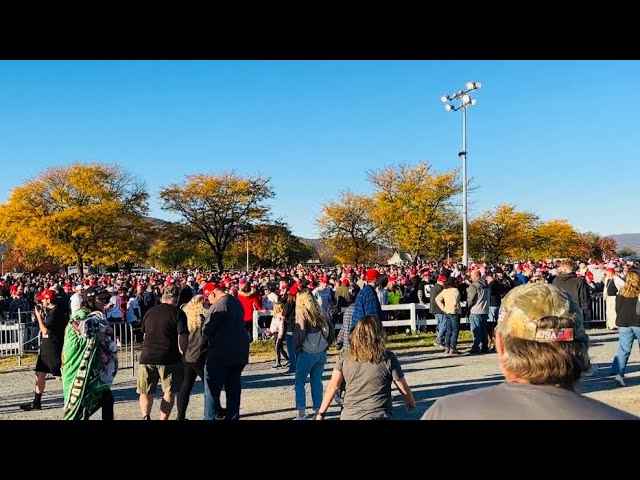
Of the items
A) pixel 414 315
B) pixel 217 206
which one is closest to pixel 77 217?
pixel 217 206

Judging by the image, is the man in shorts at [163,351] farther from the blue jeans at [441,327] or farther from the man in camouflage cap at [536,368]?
the blue jeans at [441,327]

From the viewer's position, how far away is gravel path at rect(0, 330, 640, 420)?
26.8 ft

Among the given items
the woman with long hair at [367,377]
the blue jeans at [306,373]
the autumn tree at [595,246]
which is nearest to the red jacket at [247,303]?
the blue jeans at [306,373]

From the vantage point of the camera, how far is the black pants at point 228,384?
7016 millimetres

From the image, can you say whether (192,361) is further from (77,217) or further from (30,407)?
(77,217)

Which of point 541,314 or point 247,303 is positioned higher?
point 541,314

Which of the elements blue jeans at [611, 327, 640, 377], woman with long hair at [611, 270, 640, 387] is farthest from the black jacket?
blue jeans at [611, 327, 640, 377]

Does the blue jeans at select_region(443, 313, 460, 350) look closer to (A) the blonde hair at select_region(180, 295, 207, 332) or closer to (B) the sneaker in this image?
(A) the blonde hair at select_region(180, 295, 207, 332)

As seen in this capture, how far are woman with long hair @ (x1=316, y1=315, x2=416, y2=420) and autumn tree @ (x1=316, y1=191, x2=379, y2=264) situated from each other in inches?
1814

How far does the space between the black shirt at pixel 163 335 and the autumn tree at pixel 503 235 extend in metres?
49.2

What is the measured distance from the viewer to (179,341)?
6.91m

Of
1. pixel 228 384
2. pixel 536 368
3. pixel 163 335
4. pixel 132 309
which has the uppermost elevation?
pixel 536 368

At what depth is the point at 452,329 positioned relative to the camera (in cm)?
1303

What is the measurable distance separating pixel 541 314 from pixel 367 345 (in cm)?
325
